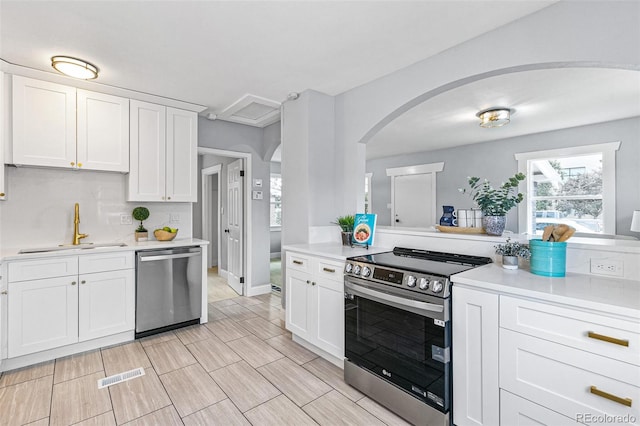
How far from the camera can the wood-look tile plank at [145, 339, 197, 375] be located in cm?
244

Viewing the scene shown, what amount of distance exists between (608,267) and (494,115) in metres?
2.75

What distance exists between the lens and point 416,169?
6.68 metres

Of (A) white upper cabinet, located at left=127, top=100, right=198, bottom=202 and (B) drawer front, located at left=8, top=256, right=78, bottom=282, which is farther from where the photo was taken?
(A) white upper cabinet, located at left=127, top=100, right=198, bottom=202

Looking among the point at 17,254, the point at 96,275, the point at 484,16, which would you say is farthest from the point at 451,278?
the point at 17,254

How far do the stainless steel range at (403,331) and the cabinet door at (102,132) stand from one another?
106 inches

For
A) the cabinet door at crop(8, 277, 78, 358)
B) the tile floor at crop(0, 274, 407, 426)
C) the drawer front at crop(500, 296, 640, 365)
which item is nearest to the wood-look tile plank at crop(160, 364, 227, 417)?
the tile floor at crop(0, 274, 407, 426)

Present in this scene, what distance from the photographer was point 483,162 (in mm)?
5668

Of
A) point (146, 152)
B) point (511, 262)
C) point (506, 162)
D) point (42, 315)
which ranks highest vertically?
point (506, 162)

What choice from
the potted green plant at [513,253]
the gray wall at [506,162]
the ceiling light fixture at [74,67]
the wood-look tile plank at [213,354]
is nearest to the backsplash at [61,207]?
the ceiling light fixture at [74,67]

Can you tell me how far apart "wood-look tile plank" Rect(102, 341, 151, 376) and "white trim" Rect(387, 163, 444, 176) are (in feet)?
19.4

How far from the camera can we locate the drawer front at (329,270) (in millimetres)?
2316

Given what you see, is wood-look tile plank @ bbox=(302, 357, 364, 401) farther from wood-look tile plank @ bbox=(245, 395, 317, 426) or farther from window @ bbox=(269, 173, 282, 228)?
window @ bbox=(269, 173, 282, 228)

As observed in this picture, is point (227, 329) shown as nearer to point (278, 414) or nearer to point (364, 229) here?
point (278, 414)

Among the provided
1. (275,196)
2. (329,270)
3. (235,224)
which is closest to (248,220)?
(235,224)
